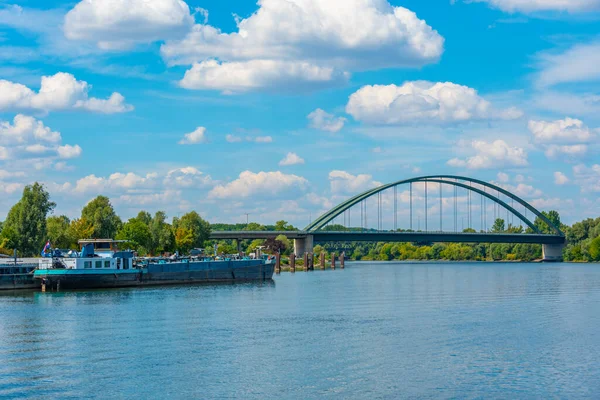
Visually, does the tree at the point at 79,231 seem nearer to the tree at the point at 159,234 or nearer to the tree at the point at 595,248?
the tree at the point at 159,234

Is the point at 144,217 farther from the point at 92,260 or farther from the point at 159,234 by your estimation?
the point at 92,260

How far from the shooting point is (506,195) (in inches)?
6811

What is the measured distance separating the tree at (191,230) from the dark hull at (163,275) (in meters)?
35.4

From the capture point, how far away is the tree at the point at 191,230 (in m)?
118

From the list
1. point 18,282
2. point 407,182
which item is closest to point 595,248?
point 407,182

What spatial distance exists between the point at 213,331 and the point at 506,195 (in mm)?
143481

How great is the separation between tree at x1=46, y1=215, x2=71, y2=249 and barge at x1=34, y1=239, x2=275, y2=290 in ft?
69.8

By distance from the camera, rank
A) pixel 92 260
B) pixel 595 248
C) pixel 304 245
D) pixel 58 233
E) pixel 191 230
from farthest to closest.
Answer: pixel 595 248 → pixel 304 245 → pixel 191 230 → pixel 58 233 → pixel 92 260

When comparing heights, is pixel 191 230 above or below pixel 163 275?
above

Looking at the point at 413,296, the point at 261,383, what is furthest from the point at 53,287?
the point at 261,383

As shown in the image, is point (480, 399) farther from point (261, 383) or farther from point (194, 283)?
point (194, 283)

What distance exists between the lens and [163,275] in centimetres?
7381

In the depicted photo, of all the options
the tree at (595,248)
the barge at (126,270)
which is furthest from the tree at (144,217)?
the tree at (595,248)

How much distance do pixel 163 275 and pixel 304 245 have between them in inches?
2890
